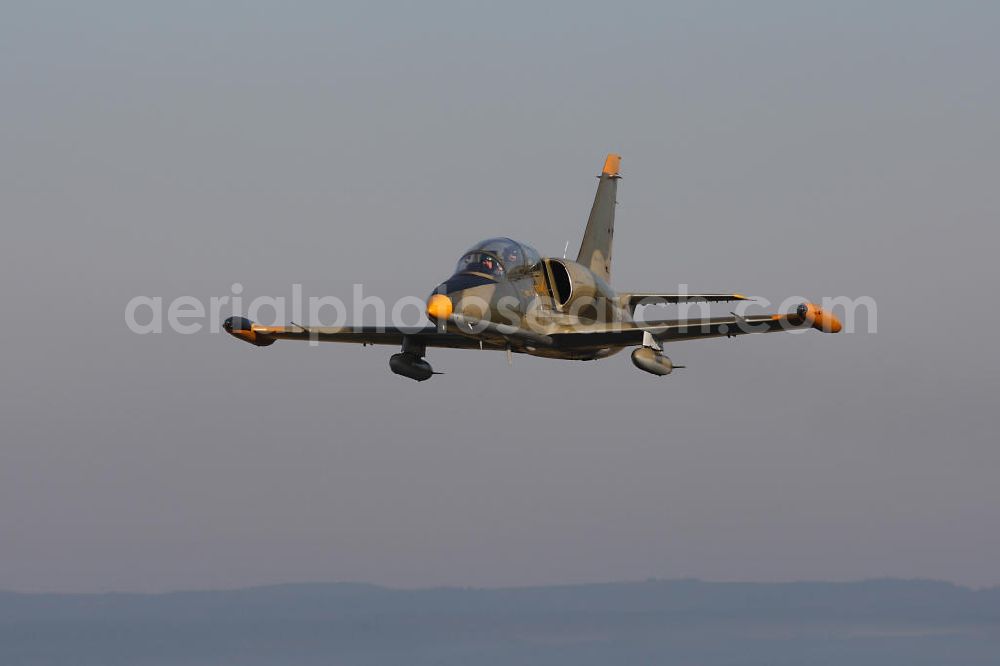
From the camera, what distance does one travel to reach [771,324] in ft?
140

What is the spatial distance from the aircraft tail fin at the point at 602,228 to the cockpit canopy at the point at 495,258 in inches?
356

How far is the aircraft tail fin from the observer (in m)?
55.2

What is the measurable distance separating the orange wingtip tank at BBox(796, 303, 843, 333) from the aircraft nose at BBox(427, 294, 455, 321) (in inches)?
439

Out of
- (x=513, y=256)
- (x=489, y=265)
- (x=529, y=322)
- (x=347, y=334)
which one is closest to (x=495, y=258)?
(x=489, y=265)

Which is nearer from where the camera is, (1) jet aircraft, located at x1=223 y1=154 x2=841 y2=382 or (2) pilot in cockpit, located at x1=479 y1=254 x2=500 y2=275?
(1) jet aircraft, located at x1=223 y1=154 x2=841 y2=382

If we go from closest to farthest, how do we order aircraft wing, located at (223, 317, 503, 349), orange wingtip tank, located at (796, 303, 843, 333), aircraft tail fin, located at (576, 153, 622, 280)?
orange wingtip tank, located at (796, 303, 843, 333), aircraft wing, located at (223, 317, 503, 349), aircraft tail fin, located at (576, 153, 622, 280)

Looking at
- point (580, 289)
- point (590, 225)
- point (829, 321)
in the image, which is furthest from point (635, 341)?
point (590, 225)

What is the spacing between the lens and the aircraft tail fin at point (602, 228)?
5516cm

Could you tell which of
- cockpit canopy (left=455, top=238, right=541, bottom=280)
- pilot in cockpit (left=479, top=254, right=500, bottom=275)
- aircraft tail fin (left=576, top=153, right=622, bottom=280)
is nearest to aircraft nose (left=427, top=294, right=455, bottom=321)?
cockpit canopy (left=455, top=238, right=541, bottom=280)

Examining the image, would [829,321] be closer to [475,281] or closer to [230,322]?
[475,281]

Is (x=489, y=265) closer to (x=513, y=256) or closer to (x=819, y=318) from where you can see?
(x=513, y=256)

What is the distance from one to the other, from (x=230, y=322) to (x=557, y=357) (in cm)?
1243

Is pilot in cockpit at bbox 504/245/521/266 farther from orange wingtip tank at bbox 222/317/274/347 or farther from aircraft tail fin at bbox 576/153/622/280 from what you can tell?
orange wingtip tank at bbox 222/317/274/347

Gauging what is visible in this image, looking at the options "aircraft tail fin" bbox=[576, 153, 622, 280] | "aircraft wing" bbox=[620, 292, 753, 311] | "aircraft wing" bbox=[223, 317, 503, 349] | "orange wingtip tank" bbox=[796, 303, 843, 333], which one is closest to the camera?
"orange wingtip tank" bbox=[796, 303, 843, 333]
